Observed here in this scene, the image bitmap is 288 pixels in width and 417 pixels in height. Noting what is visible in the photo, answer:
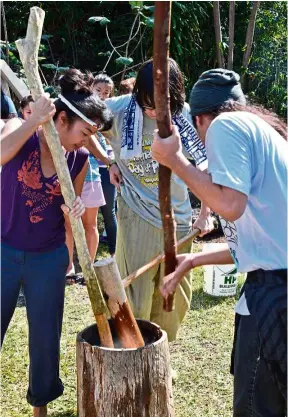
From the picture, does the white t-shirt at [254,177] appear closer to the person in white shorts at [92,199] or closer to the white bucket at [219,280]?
the white bucket at [219,280]

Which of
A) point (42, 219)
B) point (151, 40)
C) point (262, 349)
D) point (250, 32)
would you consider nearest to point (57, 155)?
point (42, 219)

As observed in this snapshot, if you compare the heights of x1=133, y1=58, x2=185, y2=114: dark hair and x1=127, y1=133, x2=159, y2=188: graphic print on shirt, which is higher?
x1=133, y1=58, x2=185, y2=114: dark hair

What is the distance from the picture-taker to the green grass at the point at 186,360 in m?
2.92

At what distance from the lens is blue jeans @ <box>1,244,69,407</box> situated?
2.36m

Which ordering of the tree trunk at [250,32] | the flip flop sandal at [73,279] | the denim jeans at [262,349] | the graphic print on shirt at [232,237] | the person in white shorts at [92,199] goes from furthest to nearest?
the tree trunk at [250,32] < the flip flop sandal at [73,279] < the person in white shorts at [92,199] < the graphic print on shirt at [232,237] < the denim jeans at [262,349]

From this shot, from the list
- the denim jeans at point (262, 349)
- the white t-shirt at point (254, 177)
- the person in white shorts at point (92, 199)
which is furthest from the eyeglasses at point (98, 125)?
the person in white shorts at point (92, 199)

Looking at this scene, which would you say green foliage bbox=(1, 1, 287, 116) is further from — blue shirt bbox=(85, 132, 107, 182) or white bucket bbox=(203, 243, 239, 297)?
white bucket bbox=(203, 243, 239, 297)

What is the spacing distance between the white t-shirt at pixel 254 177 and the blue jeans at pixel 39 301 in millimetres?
859

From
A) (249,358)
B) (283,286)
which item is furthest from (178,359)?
(283,286)

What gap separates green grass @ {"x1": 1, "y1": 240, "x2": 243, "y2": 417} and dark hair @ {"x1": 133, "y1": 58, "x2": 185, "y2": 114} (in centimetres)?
150

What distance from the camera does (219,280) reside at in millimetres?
4254

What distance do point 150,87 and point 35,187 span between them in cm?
73

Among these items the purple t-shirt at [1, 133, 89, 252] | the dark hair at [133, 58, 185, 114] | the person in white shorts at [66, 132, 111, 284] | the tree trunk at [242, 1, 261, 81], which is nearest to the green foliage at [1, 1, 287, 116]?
the tree trunk at [242, 1, 261, 81]

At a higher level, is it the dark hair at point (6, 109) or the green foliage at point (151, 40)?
the green foliage at point (151, 40)
